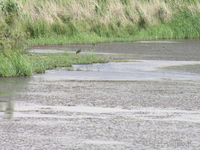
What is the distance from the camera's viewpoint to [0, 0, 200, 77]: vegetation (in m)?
27.2

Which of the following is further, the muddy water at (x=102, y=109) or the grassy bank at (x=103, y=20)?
the grassy bank at (x=103, y=20)

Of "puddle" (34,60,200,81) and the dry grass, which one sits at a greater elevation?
"puddle" (34,60,200,81)

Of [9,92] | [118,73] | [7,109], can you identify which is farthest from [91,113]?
[118,73]

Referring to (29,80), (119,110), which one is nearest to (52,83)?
(29,80)

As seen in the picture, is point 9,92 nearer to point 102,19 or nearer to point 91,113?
point 91,113

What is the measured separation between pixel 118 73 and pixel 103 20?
1740 cm

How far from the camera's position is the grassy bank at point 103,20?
2736cm

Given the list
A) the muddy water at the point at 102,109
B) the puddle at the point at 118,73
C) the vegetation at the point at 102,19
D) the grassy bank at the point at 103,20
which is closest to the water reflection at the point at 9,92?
the muddy water at the point at 102,109

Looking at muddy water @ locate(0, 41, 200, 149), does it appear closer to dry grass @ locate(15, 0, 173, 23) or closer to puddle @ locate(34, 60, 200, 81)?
puddle @ locate(34, 60, 200, 81)

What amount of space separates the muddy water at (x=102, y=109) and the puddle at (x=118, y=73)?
0.02m

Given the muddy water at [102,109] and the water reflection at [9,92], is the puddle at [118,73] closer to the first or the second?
the muddy water at [102,109]

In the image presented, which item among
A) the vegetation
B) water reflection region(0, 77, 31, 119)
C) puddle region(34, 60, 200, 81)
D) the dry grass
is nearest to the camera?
water reflection region(0, 77, 31, 119)

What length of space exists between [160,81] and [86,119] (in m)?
4.83

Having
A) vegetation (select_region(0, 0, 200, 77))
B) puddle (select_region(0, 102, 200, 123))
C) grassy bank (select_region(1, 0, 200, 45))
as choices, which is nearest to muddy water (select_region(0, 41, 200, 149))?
puddle (select_region(0, 102, 200, 123))
